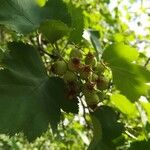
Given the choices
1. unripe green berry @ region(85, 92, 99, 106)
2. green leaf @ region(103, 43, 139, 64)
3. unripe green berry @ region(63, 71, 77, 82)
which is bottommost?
unripe green berry @ region(85, 92, 99, 106)

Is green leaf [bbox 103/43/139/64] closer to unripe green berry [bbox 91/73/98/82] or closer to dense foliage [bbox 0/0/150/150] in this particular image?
dense foliage [bbox 0/0/150/150]

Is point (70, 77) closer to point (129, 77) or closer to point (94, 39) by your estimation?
point (129, 77)

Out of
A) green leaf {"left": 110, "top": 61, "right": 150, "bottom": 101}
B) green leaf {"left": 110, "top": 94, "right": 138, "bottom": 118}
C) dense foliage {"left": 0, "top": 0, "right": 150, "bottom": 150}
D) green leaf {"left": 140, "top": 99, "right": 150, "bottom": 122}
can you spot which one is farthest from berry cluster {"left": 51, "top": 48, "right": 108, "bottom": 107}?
green leaf {"left": 140, "top": 99, "right": 150, "bottom": 122}

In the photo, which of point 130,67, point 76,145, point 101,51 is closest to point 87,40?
point 101,51

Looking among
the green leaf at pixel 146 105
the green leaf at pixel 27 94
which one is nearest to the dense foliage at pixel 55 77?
the green leaf at pixel 27 94

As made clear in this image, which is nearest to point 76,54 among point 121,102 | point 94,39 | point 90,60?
point 90,60

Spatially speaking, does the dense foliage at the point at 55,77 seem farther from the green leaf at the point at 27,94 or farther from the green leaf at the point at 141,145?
the green leaf at the point at 141,145
